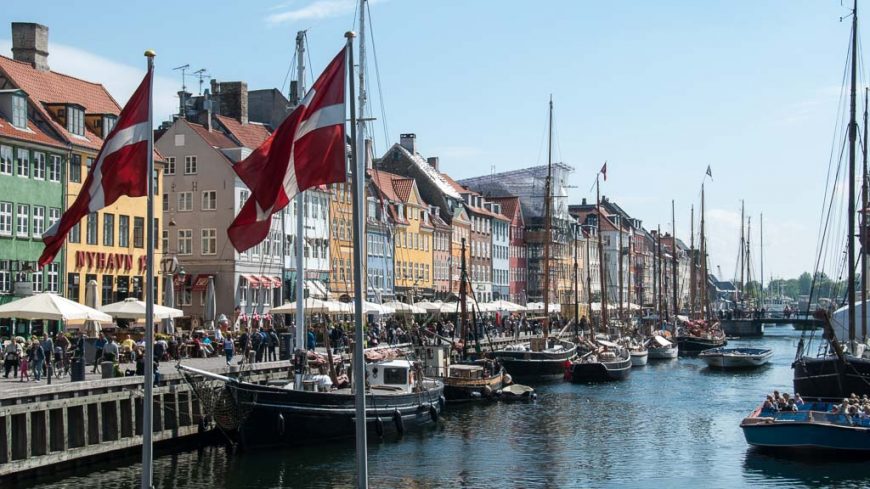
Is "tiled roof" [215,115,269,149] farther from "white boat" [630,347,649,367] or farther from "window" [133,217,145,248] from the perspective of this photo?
"white boat" [630,347,649,367]


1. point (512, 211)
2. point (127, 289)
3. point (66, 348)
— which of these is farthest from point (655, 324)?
point (66, 348)

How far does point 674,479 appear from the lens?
3591 centimetres

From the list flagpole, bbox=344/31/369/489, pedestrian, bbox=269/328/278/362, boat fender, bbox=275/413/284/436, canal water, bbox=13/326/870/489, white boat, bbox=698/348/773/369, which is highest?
flagpole, bbox=344/31/369/489

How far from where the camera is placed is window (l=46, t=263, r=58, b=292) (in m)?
58.7

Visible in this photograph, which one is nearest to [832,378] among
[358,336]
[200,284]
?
[358,336]

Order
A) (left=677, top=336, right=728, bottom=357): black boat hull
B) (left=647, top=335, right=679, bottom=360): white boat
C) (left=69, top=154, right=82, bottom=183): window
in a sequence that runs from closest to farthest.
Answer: (left=69, top=154, right=82, bottom=183): window < (left=647, top=335, right=679, bottom=360): white boat < (left=677, top=336, right=728, bottom=357): black boat hull

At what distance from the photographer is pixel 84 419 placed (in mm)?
34875

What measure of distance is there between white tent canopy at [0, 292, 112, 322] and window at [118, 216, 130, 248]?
2525 centimetres

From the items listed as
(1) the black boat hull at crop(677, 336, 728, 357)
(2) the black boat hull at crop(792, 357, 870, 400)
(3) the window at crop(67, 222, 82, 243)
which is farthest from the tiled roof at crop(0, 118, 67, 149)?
(1) the black boat hull at crop(677, 336, 728, 357)

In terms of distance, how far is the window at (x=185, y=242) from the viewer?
258 ft

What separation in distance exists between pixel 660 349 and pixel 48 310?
211 ft

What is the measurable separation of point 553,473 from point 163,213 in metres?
47.8

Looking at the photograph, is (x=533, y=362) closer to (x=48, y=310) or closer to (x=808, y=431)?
(x=808, y=431)

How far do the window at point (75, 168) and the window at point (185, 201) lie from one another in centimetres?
1703
